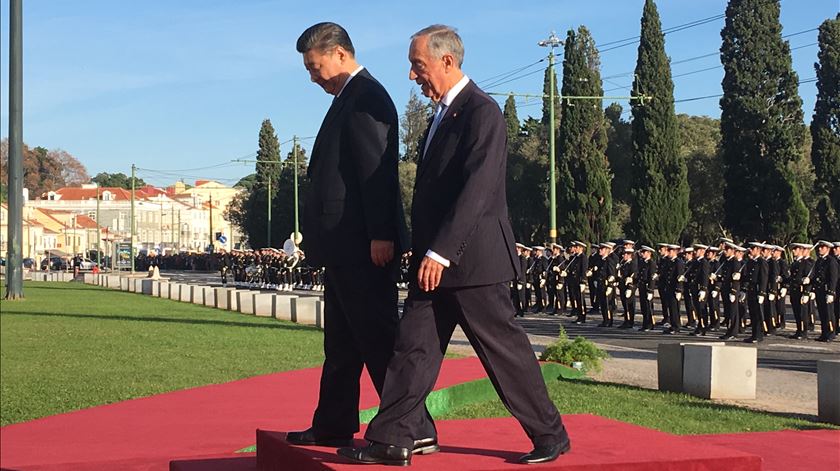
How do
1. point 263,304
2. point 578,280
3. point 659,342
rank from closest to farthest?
point 659,342
point 263,304
point 578,280

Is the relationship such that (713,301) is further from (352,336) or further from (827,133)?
(827,133)

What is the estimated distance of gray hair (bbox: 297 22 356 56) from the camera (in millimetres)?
5613

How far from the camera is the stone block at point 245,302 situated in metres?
28.1

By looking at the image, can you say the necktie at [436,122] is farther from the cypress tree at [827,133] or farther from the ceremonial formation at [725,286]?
the cypress tree at [827,133]

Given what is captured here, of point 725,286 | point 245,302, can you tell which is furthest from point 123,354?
point 245,302

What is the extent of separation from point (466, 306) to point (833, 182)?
43.8 meters

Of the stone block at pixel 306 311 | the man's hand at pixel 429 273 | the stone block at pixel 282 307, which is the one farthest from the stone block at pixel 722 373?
the stone block at pixel 282 307

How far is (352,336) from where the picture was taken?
569cm

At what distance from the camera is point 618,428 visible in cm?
594

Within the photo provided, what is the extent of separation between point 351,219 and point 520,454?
1.29 m

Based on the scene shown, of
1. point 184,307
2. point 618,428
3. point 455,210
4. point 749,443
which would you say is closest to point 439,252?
point 455,210

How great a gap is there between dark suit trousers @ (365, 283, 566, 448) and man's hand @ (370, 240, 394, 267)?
1.11ft

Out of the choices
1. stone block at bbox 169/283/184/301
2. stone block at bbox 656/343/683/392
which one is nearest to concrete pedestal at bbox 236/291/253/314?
stone block at bbox 169/283/184/301

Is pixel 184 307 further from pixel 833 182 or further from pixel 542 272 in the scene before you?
pixel 833 182
